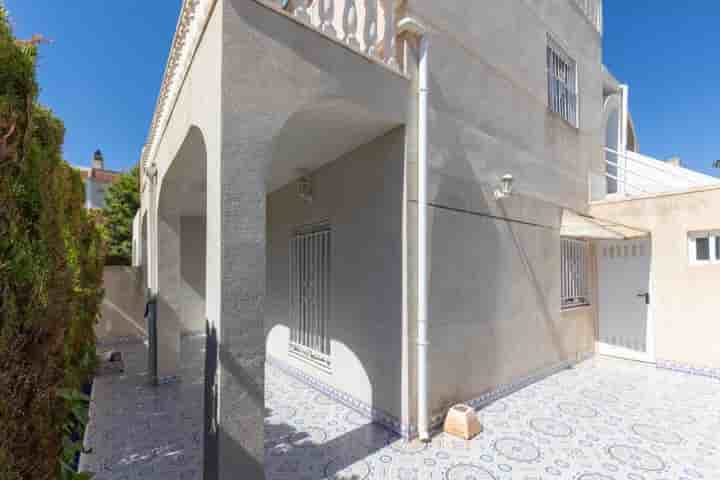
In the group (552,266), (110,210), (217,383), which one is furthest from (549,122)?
(110,210)

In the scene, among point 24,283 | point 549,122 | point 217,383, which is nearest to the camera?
point 24,283

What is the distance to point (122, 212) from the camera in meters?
24.3

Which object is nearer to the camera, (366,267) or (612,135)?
(366,267)

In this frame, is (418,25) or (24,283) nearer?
(24,283)

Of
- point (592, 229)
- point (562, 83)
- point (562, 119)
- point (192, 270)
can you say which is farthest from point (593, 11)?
point (192, 270)

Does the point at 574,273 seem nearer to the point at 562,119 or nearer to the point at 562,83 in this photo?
the point at 562,119

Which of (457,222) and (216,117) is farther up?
(216,117)

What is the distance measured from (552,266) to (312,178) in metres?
6.12

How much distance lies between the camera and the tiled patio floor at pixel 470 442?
4.70 metres

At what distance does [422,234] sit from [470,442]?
316 cm

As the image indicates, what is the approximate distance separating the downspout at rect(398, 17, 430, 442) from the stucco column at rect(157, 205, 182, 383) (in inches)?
218

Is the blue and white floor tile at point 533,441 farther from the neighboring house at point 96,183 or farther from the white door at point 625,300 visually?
the neighboring house at point 96,183

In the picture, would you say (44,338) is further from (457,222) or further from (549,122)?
(549,122)

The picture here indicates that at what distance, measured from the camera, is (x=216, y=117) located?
3.64 m
